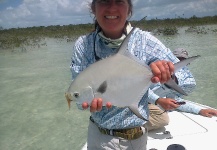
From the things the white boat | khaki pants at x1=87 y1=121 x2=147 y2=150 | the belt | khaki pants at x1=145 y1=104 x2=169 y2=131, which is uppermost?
the belt

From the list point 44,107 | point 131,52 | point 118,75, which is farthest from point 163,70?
point 44,107

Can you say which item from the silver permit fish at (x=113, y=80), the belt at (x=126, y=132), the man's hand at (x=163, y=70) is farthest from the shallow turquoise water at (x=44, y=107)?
the man's hand at (x=163, y=70)

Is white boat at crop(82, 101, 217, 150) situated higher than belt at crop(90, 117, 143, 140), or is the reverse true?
belt at crop(90, 117, 143, 140)

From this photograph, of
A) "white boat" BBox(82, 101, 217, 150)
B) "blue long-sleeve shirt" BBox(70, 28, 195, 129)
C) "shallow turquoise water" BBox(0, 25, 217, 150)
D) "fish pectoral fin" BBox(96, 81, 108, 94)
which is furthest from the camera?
"shallow turquoise water" BBox(0, 25, 217, 150)

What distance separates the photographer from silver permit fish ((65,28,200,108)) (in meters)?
1.40

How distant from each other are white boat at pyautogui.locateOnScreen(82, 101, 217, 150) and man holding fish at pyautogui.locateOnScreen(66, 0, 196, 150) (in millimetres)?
1042

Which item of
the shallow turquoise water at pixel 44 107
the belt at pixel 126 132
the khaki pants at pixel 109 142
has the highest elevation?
the belt at pixel 126 132

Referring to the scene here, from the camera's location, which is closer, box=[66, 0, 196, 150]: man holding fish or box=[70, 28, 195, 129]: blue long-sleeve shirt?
box=[66, 0, 196, 150]: man holding fish

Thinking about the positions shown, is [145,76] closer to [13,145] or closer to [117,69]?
[117,69]

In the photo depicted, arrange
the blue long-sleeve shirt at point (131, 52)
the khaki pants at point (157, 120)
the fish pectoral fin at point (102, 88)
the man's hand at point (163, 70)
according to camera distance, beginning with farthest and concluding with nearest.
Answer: the khaki pants at point (157, 120), the blue long-sleeve shirt at point (131, 52), the fish pectoral fin at point (102, 88), the man's hand at point (163, 70)

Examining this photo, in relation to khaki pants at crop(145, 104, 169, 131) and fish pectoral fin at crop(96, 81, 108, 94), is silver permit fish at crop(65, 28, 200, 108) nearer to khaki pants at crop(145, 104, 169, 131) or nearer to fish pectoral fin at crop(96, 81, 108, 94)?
fish pectoral fin at crop(96, 81, 108, 94)

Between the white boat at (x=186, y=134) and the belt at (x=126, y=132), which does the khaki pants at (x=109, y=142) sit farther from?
the white boat at (x=186, y=134)

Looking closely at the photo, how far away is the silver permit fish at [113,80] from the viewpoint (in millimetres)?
1397

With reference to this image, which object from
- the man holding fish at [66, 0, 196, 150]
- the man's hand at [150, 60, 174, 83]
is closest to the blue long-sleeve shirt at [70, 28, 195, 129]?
the man holding fish at [66, 0, 196, 150]
